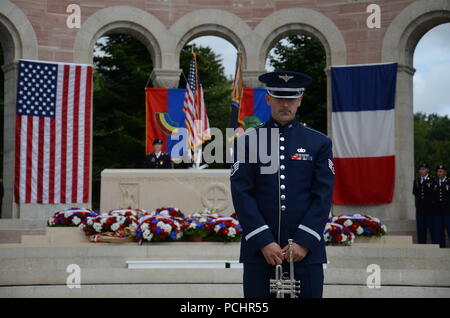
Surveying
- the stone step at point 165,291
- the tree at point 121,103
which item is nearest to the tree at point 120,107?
the tree at point 121,103

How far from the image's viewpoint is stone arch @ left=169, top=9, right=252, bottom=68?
18172mm

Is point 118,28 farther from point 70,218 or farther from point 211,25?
point 70,218

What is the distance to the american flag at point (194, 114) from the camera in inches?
632

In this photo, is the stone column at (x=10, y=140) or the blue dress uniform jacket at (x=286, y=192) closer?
the blue dress uniform jacket at (x=286, y=192)

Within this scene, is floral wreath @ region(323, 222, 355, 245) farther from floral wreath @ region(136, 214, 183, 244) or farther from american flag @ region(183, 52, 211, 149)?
american flag @ region(183, 52, 211, 149)

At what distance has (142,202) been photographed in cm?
1334

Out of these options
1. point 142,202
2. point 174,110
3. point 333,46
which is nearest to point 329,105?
point 333,46

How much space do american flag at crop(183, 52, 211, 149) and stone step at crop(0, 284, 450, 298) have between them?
775 cm

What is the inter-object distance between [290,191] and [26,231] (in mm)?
11956

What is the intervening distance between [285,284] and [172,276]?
471 cm

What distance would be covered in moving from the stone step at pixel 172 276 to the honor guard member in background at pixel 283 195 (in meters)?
4.28

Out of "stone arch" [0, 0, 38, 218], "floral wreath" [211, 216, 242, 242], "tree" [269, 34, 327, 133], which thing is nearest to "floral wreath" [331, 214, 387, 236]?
"floral wreath" [211, 216, 242, 242]

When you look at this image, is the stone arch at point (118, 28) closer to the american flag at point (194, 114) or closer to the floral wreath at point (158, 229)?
the american flag at point (194, 114)

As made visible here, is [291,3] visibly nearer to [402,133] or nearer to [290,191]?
[402,133]
